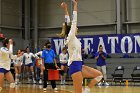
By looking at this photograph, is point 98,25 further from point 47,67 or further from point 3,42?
point 3,42

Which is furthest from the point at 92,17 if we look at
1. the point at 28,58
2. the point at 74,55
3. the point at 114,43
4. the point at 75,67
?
the point at 75,67

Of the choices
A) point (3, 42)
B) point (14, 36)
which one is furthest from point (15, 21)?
point (3, 42)

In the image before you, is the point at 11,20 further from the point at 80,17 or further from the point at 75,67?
the point at 75,67

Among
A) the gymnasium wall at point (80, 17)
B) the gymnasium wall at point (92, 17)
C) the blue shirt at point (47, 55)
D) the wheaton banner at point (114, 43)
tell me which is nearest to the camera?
the blue shirt at point (47, 55)

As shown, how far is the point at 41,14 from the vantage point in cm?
2933

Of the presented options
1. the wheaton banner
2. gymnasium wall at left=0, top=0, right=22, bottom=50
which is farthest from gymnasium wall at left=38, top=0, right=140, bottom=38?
the wheaton banner

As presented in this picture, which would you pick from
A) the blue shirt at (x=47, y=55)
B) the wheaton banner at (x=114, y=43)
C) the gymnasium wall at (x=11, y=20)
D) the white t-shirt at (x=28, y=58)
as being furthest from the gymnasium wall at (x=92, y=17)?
the blue shirt at (x=47, y=55)

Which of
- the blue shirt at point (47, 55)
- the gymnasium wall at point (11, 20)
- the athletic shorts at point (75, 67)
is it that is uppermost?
the gymnasium wall at point (11, 20)

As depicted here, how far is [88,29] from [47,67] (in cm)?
1221

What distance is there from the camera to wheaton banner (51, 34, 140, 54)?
2174 cm

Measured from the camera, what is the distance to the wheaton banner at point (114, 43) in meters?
21.7

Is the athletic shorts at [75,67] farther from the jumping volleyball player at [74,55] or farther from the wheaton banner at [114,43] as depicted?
the wheaton banner at [114,43]

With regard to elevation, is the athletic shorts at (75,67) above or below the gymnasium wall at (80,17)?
below

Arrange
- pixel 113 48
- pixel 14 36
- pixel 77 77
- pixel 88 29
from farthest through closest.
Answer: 1. pixel 14 36
2. pixel 88 29
3. pixel 113 48
4. pixel 77 77
